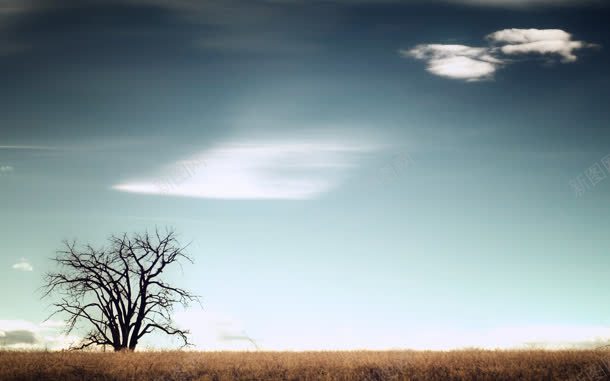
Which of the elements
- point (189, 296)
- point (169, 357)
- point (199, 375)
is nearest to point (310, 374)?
point (199, 375)

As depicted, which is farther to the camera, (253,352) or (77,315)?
(77,315)

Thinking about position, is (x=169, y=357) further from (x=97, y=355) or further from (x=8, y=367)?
(x=8, y=367)

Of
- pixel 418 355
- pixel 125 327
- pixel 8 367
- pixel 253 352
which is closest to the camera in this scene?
pixel 8 367

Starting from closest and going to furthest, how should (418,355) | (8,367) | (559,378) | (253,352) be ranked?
(559,378) < (8,367) < (418,355) < (253,352)

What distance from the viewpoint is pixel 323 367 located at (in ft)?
73.4

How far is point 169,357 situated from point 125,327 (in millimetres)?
12485

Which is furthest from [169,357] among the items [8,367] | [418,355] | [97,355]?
[418,355]

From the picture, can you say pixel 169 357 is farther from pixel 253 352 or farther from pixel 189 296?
pixel 189 296

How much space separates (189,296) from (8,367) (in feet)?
53.3

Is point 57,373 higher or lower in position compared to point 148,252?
lower

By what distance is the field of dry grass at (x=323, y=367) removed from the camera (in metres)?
21.2

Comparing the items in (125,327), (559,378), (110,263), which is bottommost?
(559,378)

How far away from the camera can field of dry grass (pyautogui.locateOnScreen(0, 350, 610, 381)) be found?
836 inches

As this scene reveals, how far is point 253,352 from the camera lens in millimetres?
28406
